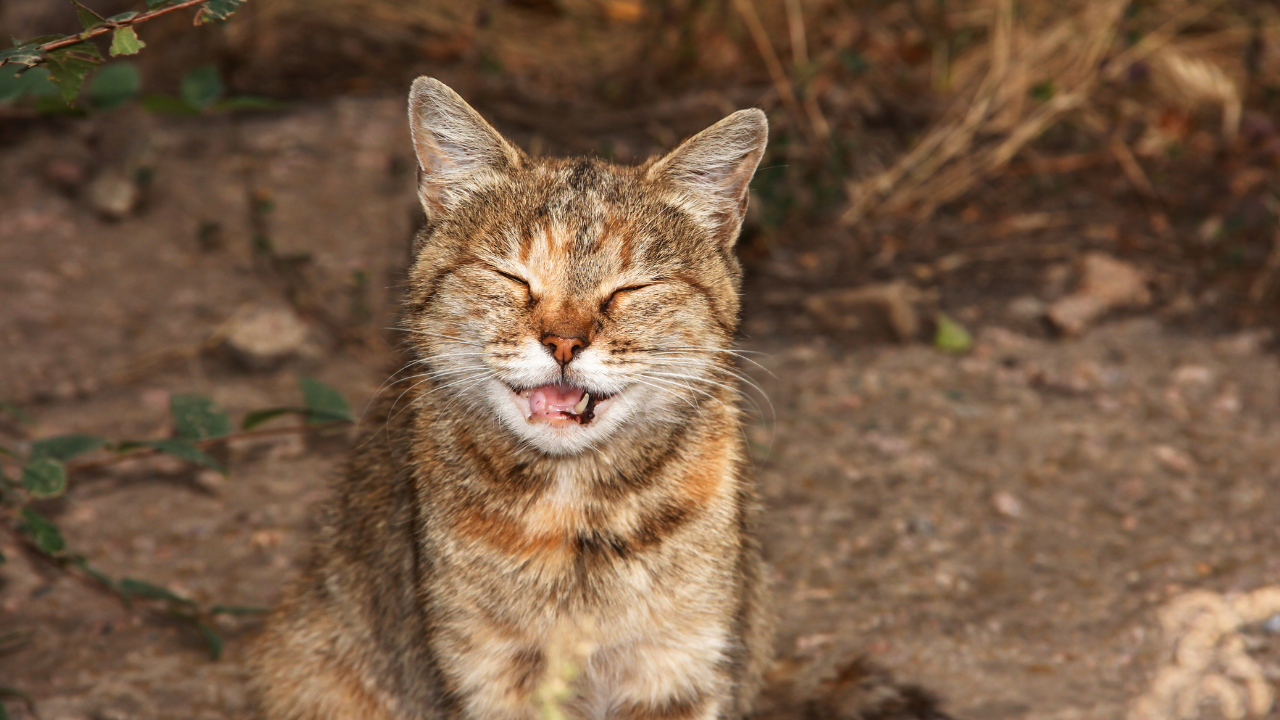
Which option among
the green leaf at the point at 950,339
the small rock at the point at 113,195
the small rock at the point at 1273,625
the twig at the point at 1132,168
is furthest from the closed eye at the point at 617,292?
the twig at the point at 1132,168

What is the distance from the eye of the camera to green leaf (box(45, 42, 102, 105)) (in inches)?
88.4

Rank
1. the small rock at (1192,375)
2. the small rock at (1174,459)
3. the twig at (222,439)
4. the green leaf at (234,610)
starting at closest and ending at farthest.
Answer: the green leaf at (234,610) → the twig at (222,439) → the small rock at (1174,459) → the small rock at (1192,375)

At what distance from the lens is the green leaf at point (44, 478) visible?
2.87 metres

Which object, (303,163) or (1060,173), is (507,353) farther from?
(1060,173)

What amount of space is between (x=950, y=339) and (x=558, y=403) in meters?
3.04

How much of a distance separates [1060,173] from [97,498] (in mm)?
4986

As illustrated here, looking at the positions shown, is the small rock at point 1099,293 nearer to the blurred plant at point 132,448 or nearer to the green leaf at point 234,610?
the blurred plant at point 132,448

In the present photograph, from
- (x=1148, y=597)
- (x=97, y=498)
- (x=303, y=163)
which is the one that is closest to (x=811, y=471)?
(x=1148, y=597)

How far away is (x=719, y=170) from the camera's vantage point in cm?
278

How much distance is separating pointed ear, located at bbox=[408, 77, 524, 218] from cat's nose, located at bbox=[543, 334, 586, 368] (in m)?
0.64

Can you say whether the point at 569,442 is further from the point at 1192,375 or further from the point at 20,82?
the point at 1192,375

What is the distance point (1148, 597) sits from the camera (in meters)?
3.58

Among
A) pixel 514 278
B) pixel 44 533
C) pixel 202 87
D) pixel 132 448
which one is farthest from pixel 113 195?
pixel 514 278

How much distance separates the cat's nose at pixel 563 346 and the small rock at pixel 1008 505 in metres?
2.33
